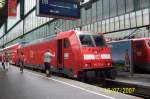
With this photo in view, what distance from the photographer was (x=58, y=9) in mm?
31891

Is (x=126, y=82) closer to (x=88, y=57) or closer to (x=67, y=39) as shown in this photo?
(x=88, y=57)

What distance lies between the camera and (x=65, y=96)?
37.7 ft

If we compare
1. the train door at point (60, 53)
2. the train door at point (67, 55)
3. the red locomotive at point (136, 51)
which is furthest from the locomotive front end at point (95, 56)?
the red locomotive at point (136, 51)

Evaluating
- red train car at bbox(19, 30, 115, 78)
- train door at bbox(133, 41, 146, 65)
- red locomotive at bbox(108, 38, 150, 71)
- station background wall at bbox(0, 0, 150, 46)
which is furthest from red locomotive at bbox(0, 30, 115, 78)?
station background wall at bbox(0, 0, 150, 46)

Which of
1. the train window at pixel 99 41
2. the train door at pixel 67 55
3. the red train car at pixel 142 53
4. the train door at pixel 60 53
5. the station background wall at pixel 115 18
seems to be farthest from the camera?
the station background wall at pixel 115 18

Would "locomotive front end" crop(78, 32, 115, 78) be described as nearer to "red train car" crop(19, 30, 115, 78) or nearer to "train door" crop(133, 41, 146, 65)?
"red train car" crop(19, 30, 115, 78)

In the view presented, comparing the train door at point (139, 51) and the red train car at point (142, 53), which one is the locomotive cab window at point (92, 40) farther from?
the train door at point (139, 51)

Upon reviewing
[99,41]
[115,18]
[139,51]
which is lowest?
[139,51]

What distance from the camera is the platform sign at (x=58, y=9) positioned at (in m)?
31.0

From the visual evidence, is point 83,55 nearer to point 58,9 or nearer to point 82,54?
point 82,54

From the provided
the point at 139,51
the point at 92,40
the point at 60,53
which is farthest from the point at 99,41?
the point at 139,51

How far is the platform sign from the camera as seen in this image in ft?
102

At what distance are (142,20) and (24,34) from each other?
169 feet

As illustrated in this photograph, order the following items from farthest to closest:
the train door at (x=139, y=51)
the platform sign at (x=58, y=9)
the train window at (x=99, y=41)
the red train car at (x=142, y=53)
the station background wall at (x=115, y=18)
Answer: the station background wall at (x=115, y=18) < the platform sign at (x=58, y=9) < the train door at (x=139, y=51) < the red train car at (x=142, y=53) < the train window at (x=99, y=41)
